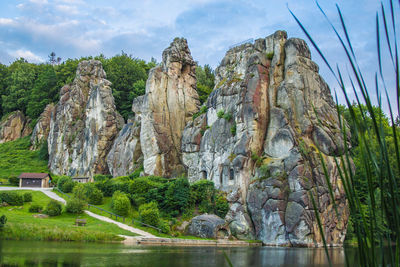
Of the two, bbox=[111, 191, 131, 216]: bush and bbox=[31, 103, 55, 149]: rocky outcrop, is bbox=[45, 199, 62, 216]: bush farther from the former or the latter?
bbox=[31, 103, 55, 149]: rocky outcrop

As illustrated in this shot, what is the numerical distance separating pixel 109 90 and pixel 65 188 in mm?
26376

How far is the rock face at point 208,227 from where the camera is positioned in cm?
4309

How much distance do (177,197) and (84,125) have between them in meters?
37.4

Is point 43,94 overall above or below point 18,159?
above

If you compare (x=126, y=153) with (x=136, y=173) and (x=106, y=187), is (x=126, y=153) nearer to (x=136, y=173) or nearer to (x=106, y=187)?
(x=136, y=173)

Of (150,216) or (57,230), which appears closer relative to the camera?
(57,230)

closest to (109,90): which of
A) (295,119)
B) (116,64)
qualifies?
(116,64)

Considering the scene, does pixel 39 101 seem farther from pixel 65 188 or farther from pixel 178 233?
pixel 178 233

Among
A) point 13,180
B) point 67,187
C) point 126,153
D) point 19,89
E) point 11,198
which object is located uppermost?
point 19,89

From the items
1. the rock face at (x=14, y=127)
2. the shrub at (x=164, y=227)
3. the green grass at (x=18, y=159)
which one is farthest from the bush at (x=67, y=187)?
the rock face at (x=14, y=127)

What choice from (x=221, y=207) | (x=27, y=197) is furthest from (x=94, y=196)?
(x=221, y=207)

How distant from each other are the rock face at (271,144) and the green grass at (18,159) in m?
35.4

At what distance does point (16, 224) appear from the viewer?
32.7 m

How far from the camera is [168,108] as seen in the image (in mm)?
66500
